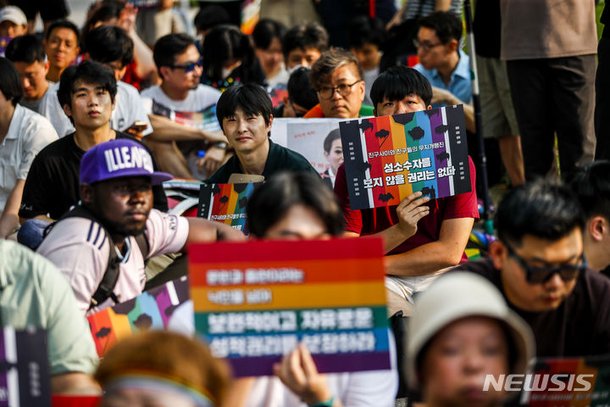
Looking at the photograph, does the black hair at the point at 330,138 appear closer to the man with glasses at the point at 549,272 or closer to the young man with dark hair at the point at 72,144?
the young man with dark hair at the point at 72,144

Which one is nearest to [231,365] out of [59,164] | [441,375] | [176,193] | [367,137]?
[441,375]

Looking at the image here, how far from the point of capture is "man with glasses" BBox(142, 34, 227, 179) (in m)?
9.92

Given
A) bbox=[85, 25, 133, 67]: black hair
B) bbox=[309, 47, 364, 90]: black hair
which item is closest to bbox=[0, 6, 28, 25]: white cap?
bbox=[85, 25, 133, 67]: black hair

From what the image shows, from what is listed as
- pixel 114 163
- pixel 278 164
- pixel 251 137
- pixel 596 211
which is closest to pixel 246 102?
pixel 251 137

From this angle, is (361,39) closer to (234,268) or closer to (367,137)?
(367,137)

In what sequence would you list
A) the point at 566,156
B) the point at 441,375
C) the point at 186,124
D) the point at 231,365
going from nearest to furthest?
1. the point at 441,375
2. the point at 231,365
3. the point at 566,156
4. the point at 186,124

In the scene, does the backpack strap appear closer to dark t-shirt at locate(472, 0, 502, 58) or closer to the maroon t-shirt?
the maroon t-shirt

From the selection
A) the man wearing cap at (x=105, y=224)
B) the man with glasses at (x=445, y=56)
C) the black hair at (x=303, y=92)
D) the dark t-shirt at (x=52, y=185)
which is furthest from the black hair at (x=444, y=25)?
the man wearing cap at (x=105, y=224)

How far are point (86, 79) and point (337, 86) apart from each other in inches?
61.7

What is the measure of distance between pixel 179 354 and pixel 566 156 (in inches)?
220

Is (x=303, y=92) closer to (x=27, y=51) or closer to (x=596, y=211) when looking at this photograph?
(x=27, y=51)

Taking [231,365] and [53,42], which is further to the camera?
[53,42]

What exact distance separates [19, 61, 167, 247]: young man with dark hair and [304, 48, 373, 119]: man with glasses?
51.8 inches

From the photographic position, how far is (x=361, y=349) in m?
4.21
